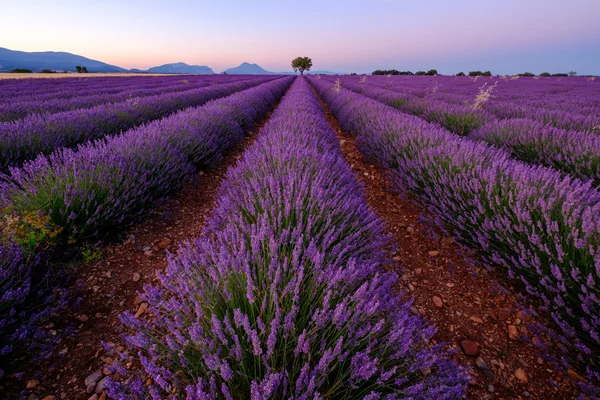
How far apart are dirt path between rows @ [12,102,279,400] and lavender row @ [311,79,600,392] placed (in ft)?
7.54

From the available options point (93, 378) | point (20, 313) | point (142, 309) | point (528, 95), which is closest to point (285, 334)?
point (93, 378)

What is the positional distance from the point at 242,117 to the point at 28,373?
5831mm

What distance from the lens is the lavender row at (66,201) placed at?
1.49m

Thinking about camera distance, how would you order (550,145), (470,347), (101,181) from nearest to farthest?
(470,347) → (101,181) → (550,145)

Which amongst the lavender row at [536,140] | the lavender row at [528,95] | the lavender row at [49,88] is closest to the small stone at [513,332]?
the lavender row at [536,140]

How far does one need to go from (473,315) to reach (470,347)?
1.10 ft

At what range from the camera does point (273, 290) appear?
41.4 inches

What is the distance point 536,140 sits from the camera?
382 cm

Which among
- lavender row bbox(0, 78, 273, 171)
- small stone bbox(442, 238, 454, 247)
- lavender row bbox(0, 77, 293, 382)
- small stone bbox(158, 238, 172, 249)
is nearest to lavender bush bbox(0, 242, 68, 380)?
lavender row bbox(0, 77, 293, 382)

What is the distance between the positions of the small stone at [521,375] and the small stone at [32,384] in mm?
2555

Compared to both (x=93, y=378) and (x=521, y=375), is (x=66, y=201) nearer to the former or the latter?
(x=93, y=378)

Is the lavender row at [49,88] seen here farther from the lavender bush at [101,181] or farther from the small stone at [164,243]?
the small stone at [164,243]

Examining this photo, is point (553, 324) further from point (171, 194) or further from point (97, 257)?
point (171, 194)

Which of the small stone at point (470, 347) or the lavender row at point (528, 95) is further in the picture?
the lavender row at point (528, 95)
